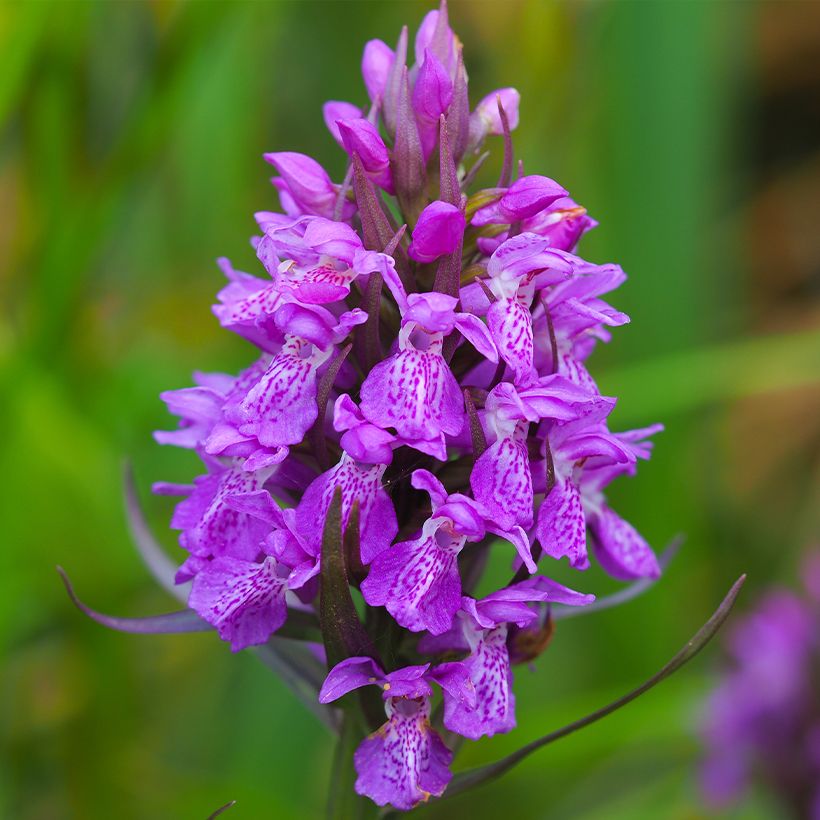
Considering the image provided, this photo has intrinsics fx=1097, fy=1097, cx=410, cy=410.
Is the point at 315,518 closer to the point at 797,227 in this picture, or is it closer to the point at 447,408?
the point at 447,408

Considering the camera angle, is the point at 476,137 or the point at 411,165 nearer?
the point at 411,165

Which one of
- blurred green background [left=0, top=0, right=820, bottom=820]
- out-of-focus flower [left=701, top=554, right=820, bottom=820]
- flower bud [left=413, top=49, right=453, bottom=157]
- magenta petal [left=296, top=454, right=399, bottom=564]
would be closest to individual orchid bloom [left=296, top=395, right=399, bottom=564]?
magenta petal [left=296, top=454, right=399, bottom=564]

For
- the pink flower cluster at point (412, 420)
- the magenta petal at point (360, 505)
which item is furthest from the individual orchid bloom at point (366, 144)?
the magenta petal at point (360, 505)

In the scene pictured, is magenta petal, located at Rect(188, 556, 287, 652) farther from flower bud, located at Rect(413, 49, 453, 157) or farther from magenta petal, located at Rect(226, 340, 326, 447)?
flower bud, located at Rect(413, 49, 453, 157)

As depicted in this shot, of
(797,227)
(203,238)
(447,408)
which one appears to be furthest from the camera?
(797,227)

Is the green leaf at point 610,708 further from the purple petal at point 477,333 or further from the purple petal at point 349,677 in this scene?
the purple petal at point 477,333

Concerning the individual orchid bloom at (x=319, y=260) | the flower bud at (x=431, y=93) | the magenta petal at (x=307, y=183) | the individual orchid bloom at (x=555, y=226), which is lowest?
the individual orchid bloom at (x=555, y=226)

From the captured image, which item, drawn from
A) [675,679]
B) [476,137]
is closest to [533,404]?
[476,137]
